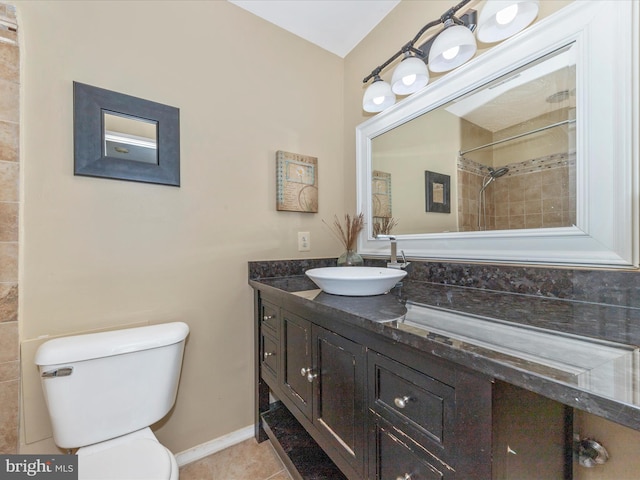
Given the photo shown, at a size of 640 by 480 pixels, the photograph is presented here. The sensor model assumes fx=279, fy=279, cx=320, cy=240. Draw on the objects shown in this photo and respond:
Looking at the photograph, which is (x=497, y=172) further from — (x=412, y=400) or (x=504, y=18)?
(x=412, y=400)

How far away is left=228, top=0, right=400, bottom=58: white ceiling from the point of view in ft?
4.71

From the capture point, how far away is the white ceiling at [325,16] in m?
1.43

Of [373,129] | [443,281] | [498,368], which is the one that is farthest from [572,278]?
[373,129]

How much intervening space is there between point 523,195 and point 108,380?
1.60 m

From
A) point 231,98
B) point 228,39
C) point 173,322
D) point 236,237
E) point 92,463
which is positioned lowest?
point 92,463

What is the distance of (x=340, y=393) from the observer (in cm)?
87

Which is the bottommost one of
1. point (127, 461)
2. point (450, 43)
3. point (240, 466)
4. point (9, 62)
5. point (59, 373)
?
point (240, 466)

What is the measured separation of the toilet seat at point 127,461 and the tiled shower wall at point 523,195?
1.35m

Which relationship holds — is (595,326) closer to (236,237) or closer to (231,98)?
(236,237)

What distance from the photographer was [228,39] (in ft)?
4.66

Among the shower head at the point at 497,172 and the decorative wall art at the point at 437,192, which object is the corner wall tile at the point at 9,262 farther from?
the shower head at the point at 497,172

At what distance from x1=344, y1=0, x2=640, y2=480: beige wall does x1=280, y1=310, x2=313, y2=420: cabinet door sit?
0.82 meters

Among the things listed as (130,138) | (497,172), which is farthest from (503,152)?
(130,138)

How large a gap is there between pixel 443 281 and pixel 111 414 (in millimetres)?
1367
